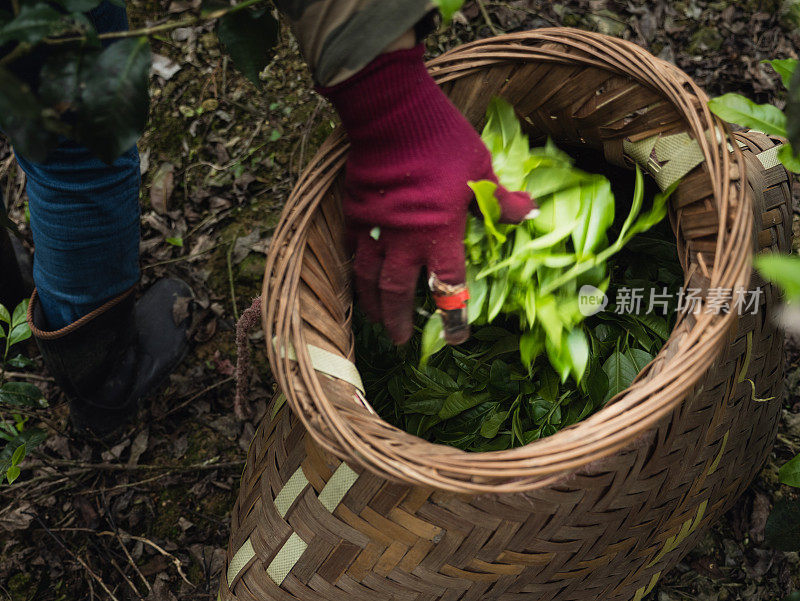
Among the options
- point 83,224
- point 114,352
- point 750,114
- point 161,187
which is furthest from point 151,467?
point 750,114

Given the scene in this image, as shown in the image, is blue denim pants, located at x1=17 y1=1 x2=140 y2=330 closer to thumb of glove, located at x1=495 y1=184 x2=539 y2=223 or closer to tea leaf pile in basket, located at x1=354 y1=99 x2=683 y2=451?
tea leaf pile in basket, located at x1=354 y1=99 x2=683 y2=451

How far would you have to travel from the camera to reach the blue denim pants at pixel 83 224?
119 centimetres

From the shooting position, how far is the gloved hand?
1000 millimetres

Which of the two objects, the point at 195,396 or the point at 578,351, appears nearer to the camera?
the point at 578,351

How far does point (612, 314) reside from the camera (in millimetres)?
1329

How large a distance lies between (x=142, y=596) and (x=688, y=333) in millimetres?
1382

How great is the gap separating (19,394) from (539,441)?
1.10m

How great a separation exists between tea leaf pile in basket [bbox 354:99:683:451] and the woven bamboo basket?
0.11 metres

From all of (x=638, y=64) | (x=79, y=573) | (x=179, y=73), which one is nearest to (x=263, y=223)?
(x=179, y=73)

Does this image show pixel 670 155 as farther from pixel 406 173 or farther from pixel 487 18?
pixel 487 18

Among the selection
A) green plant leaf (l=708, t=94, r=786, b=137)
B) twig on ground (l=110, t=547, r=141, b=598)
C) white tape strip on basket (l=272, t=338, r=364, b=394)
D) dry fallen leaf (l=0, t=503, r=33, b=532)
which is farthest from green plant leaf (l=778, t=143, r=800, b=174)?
dry fallen leaf (l=0, t=503, r=33, b=532)

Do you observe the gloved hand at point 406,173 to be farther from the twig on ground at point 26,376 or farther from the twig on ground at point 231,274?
the twig on ground at point 26,376

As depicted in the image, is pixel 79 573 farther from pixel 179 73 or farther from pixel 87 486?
pixel 179 73

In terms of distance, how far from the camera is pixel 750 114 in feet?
3.07
